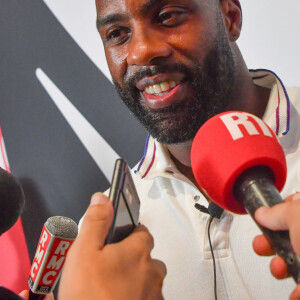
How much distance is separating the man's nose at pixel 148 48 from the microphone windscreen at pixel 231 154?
0.43 metres

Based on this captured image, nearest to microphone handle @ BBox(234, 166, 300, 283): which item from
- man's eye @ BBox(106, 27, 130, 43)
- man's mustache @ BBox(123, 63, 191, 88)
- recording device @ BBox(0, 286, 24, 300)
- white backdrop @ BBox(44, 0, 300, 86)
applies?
recording device @ BBox(0, 286, 24, 300)

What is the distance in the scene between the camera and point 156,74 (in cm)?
102

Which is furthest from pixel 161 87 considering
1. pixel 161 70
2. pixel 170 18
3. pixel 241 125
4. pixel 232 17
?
pixel 241 125

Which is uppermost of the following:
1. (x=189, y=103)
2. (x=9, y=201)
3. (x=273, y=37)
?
(x=9, y=201)

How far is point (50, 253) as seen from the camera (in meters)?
0.83

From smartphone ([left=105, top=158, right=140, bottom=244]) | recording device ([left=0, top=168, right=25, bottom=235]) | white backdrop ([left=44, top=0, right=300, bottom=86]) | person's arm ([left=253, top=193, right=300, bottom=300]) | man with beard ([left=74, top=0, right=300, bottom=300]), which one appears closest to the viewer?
person's arm ([left=253, top=193, right=300, bottom=300])

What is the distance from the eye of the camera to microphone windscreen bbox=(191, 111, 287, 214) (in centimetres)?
50

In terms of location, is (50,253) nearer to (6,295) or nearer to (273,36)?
Result: (6,295)

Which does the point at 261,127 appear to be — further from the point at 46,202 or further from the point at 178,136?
the point at 46,202

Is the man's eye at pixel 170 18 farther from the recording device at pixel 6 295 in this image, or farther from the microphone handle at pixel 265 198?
the recording device at pixel 6 295

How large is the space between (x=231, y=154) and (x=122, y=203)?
172 millimetres

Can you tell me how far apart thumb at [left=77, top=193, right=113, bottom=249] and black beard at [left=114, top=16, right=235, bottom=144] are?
0.62m

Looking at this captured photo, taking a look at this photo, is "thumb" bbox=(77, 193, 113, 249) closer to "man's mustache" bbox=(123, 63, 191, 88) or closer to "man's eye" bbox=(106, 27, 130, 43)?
"man's mustache" bbox=(123, 63, 191, 88)

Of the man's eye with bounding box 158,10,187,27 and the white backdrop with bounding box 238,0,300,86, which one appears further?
the white backdrop with bounding box 238,0,300,86
